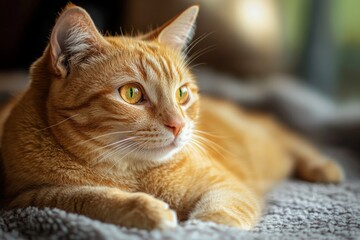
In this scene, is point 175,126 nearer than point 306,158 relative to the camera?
Yes

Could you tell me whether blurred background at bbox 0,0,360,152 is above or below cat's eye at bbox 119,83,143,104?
above

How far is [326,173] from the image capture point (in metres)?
1.84

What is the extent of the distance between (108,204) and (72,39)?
45cm

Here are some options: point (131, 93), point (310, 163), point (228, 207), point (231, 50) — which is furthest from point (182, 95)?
point (231, 50)

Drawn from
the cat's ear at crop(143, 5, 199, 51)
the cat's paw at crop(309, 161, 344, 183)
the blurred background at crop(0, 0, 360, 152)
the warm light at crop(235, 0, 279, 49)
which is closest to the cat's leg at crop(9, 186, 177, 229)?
the cat's ear at crop(143, 5, 199, 51)

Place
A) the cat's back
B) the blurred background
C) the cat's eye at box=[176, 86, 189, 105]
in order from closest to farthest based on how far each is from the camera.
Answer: the cat's eye at box=[176, 86, 189, 105], the cat's back, the blurred background

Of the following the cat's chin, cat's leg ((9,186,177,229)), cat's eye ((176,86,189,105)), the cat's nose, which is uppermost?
cat's eye ((176,86,189,105))

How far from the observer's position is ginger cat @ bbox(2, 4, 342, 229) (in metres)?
1.19

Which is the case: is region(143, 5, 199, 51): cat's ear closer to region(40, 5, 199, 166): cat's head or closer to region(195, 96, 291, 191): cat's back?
region(40, 5, 199, 166): cat's head

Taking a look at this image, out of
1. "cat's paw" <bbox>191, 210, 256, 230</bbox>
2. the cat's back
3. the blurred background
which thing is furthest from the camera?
the blurred background

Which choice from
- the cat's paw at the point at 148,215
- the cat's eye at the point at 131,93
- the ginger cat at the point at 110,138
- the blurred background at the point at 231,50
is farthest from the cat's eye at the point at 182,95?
the blurred background at the point at 231,50

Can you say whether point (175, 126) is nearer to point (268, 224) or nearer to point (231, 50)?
Answer: point (268, 224)

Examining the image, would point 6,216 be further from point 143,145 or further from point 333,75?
point 333,75

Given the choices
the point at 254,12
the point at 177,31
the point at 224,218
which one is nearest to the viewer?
the point at 224,218
